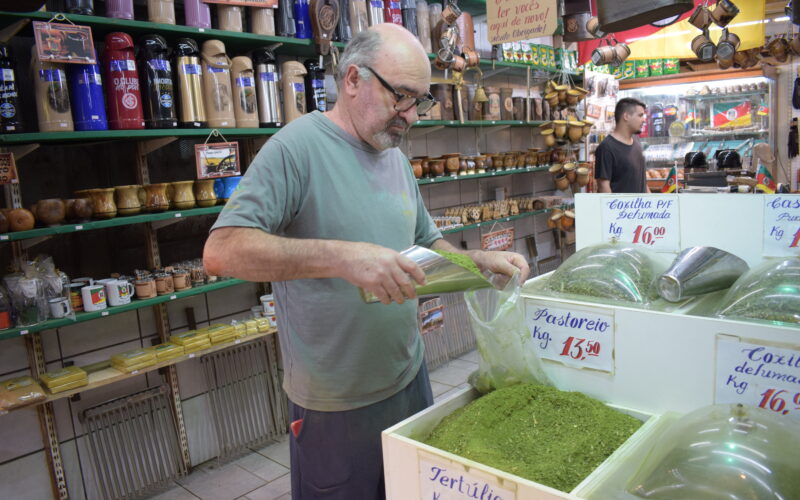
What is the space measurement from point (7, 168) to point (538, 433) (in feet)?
7.70

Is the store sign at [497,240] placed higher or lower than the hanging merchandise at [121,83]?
→ lower

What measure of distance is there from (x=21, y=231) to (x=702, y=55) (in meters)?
4.65

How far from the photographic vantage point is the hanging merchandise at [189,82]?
2.77 metres

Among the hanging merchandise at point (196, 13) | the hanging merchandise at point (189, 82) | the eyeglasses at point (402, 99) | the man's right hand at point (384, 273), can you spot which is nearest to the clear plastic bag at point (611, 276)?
the man's right hand at point (384, 273)

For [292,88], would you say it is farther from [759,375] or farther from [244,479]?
[759,375]

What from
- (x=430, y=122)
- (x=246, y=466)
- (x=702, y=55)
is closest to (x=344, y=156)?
(x=246, y=466)

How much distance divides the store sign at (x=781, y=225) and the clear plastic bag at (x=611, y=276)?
232 mm

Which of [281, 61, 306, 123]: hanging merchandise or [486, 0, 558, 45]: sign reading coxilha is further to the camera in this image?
[281, 61, 306, 123]: hanging merchandise

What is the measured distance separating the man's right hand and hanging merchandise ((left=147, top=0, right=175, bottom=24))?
220cm

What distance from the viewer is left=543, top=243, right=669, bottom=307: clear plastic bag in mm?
1193

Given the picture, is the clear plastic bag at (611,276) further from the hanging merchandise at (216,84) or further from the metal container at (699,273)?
the hanging merchandise at (216,84)

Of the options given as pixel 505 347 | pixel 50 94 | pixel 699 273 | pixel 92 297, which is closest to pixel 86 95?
pixel 50 94

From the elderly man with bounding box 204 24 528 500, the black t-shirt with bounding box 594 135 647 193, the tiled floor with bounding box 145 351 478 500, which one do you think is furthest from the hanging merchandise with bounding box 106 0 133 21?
the black t-shirt with bounding box 594 135 647 193

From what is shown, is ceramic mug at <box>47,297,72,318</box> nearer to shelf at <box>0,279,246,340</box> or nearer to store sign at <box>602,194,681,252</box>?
shelf at <box>0,279,246,340</box>
